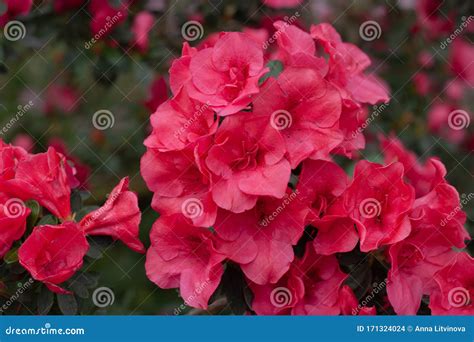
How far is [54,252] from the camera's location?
1.33 meters

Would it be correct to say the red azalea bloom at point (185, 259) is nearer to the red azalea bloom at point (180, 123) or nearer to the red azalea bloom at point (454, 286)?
the red azalea bloom at point (180, 123)

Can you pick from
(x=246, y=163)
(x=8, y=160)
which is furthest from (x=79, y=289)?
(x=246, y=163)

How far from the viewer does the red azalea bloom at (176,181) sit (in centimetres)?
135

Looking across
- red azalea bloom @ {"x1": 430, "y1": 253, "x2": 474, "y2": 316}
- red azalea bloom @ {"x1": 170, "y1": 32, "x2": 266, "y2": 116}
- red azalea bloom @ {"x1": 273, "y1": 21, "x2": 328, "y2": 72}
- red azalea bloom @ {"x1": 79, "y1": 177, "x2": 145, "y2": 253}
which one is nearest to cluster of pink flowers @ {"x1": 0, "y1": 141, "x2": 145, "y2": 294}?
red azalea bloom @ {"x1": 79, "y1": 177, "x2": 145, "y2": 253}

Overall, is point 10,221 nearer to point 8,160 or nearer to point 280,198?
point 8,160

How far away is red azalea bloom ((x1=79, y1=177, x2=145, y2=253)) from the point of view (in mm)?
1397

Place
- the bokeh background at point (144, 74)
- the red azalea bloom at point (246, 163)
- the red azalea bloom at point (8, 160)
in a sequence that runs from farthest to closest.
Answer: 1. the bokeh background at point (144, 74)
2. the red azalea bloom at point (8, 160)
3. the red azalea bloom at point (246, 163)

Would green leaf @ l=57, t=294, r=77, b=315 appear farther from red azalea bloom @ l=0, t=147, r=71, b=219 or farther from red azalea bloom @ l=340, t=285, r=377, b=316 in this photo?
red azalea bloom @ l=340, t=285, r=377, b=316

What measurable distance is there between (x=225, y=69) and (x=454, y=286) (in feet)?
1.79

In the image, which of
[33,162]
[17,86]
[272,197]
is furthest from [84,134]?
[272,197]

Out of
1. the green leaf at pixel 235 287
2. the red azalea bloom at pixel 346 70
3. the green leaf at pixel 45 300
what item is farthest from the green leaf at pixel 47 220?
the red azalea bloom at pixel 346 70

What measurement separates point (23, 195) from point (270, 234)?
0.44 metres

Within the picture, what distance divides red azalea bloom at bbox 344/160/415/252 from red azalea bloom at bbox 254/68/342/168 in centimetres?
9

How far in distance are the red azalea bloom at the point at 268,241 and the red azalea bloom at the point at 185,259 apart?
32 mm
